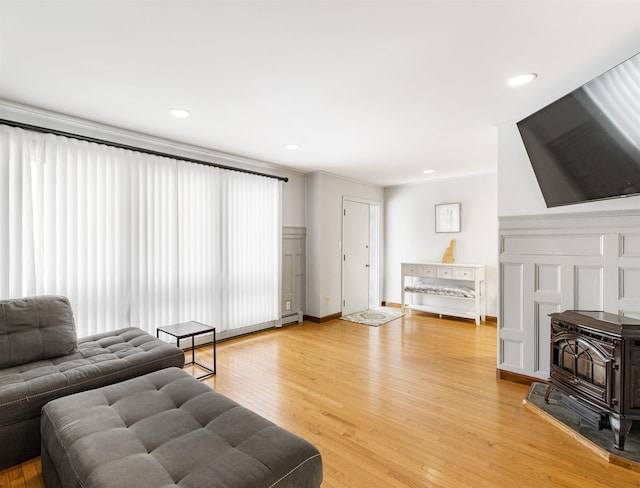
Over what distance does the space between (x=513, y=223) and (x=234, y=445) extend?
3.00 meters

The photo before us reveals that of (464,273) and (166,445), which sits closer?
(166,445)

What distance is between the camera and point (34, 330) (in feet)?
7.77

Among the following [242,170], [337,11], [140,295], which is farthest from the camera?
[242,170]

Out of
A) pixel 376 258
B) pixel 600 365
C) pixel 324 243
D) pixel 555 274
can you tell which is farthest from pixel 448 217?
pixel 600 365

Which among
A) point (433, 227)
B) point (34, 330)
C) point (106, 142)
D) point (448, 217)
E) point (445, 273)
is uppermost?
point (106, 142)

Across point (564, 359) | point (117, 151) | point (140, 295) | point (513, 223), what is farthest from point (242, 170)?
point (564, 359)

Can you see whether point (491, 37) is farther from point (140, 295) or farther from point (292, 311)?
point (292, 311)

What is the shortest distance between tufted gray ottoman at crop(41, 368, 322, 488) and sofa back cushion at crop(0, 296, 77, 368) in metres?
0.80

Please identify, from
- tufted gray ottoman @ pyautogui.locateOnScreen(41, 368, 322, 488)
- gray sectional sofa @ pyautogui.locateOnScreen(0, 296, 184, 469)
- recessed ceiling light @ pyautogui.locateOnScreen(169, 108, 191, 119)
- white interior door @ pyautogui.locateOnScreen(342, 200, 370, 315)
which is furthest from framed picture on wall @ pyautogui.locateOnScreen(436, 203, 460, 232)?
tufted gray ottoman @ pyautogui.locateOnScreen(41, 368, 322, 488)

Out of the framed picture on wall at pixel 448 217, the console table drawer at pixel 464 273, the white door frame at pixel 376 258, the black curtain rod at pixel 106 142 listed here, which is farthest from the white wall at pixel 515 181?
the white door frame at pixel 376 258

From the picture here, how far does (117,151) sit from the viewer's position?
329 cm

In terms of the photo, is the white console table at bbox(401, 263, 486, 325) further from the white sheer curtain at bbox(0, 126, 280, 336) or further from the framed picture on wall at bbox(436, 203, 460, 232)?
the white sheer curtain at bbox(0, 126, 280, 336)

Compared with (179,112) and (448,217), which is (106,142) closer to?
(179,112)

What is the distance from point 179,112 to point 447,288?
4699mm
